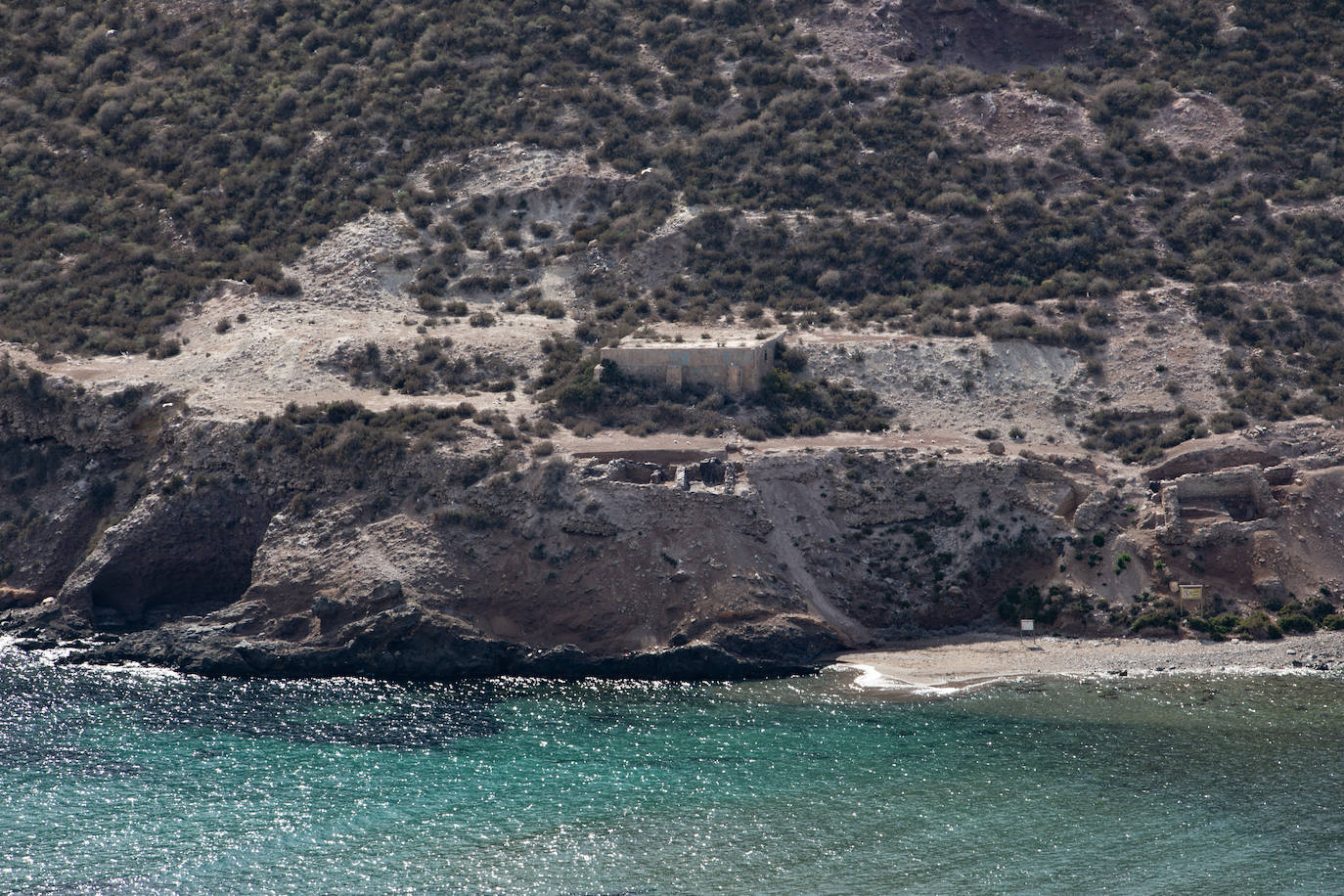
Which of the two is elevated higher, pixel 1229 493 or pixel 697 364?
pixel 697 364

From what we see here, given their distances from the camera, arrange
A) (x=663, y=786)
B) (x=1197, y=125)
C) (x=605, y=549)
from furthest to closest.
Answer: (x=1197, y=125) < (x=605, y=549) < (x=663, y=786)

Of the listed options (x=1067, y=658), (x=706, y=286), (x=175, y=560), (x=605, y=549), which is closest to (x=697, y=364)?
(x=706, y=286)

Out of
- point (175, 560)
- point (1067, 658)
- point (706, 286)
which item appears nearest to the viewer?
point (1067, 658)

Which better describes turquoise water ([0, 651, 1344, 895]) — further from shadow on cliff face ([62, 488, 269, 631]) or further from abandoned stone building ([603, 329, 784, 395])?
abandoned stone building ([603, 329, 784, 395])

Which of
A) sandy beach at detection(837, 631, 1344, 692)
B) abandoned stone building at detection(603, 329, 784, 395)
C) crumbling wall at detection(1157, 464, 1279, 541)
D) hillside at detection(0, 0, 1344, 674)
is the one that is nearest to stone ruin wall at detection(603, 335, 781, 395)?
abandoned stone building at detection(603, 329, 784, 395)

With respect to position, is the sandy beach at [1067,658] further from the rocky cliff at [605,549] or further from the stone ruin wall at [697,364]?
the stone ruin wall at [697,364]

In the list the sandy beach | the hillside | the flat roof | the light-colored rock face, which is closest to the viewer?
the sandy beach

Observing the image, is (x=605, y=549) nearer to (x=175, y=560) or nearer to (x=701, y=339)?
(x=701, y=339)
